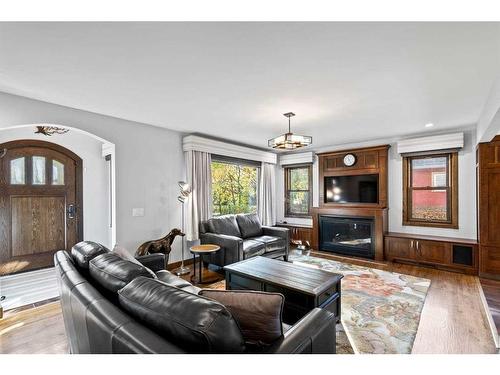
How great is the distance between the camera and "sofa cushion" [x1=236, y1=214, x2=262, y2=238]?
472 centimetres

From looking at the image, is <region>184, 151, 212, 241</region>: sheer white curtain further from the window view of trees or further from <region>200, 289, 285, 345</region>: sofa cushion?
<region>200, 289, 285, 345</region>: sofa cushion

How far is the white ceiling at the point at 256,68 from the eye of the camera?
1.64 m

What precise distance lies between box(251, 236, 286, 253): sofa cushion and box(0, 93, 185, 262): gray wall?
4.98ft

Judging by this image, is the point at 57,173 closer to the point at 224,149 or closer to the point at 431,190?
the point at 224,149

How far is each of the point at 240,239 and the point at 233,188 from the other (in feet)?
6.57

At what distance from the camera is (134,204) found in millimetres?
3832

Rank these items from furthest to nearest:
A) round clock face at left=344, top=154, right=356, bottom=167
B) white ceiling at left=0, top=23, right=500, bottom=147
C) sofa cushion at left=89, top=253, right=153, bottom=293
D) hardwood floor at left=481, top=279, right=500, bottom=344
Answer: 1. round clock face at left=344, top=154, right=356, bottom=167
2. hardwood floor at left=481, top=279, right=500, bottom=344
3. white ceiling at left=0, top=23, right=500, bottom=147
4. sofa cushion at left=89, top=253, right=153, bottom=293

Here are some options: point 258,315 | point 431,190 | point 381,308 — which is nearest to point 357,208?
point 431,190

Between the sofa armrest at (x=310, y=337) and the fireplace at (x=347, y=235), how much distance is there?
153 inches

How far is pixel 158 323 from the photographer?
104 cm

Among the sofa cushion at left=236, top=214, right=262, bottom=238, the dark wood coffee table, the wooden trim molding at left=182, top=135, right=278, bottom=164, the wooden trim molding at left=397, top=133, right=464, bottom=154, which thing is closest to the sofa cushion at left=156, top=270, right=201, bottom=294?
the dark wood coffee table

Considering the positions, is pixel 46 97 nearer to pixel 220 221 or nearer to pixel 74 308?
pixel 74 308

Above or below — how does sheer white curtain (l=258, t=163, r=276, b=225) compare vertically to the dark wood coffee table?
above

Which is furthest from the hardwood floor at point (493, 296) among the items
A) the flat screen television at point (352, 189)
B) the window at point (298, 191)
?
the window at point (298, 191)
